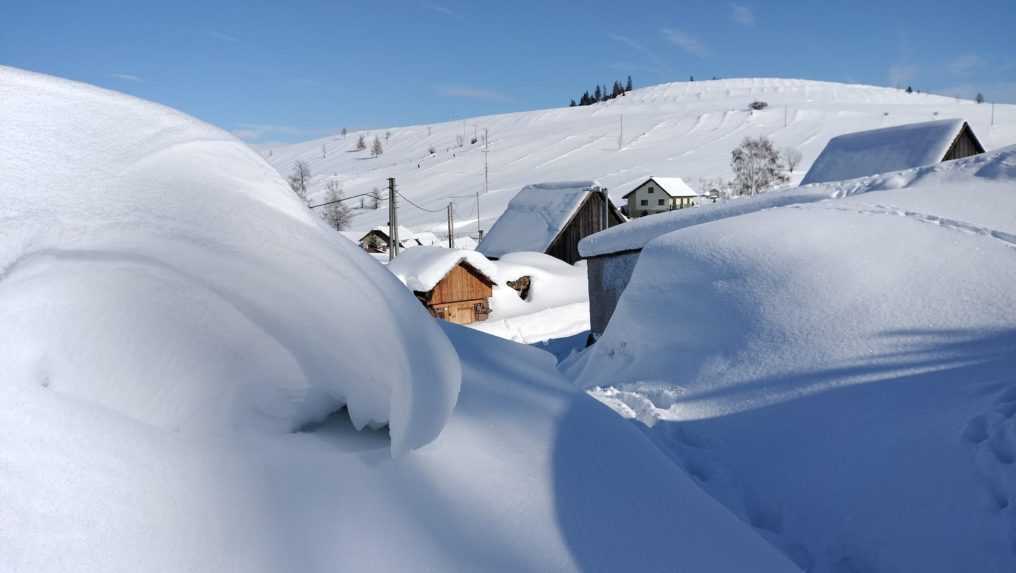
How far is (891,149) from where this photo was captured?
52.8ft

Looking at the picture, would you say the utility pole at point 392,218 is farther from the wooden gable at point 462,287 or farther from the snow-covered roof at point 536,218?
the snow-covered roof at point 536,218

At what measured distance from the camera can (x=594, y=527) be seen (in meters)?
1.76

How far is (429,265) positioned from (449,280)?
815 millimetres

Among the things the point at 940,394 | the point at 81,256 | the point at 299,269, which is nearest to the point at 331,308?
the point at 299,269

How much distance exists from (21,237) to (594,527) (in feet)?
4.96

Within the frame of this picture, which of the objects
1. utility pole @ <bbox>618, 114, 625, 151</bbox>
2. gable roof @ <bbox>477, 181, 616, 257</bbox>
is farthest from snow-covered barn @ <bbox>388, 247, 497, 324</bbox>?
utility pole @ <bbox>618, 114, 625, 151</bbox>

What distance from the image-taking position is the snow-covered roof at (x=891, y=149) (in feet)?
51.0

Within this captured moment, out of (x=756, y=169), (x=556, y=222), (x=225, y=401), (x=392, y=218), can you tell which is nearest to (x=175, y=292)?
(x=225, y=401)

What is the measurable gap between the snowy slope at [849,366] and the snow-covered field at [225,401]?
67.0 inches

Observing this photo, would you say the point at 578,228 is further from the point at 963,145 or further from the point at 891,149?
the point at 963,145

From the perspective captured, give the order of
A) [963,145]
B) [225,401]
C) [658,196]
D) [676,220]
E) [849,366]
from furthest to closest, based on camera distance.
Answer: [658,196], [963,145], [676,220], [849,366], [225,401]

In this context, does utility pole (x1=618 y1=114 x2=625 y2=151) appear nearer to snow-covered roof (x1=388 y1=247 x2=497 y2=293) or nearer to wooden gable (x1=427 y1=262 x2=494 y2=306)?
wooden gable (x1=427 y1=262 x2=494 y2=306)

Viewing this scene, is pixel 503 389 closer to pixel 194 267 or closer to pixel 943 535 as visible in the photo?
pixel 194 267

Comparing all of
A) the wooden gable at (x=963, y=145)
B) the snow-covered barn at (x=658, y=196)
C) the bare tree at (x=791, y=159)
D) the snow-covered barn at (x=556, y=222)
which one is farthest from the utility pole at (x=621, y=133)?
the wooden gable at (x=963, y=145)
